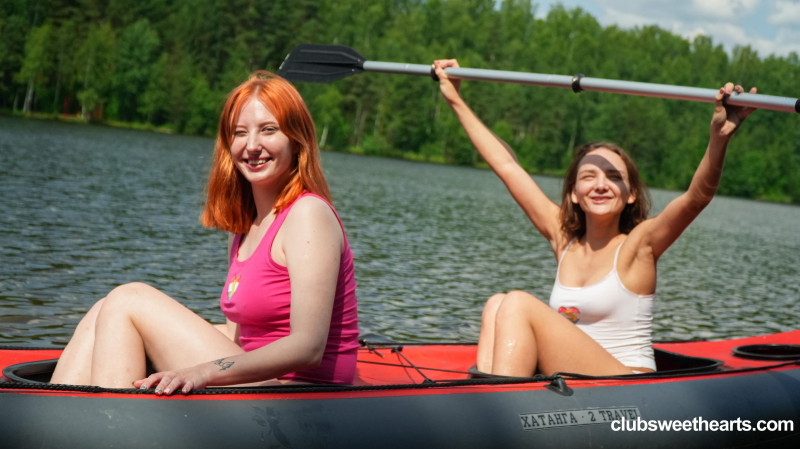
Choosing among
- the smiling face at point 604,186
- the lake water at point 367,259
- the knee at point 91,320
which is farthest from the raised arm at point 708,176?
the lake water at point 367,259

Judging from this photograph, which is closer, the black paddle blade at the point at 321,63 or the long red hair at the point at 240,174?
the long red hair at the point at 240,174

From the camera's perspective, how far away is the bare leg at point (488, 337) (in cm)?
355

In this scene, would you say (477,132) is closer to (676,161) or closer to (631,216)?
(631,216)

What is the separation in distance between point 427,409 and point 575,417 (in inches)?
25.9

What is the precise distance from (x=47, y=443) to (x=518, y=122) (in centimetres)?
5766

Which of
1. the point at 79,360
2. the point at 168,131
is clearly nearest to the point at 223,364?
the point at 79,360

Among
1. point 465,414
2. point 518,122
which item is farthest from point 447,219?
point 518,122

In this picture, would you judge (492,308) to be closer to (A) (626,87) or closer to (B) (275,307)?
(B) (275,307)

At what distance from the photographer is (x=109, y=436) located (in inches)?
96.0

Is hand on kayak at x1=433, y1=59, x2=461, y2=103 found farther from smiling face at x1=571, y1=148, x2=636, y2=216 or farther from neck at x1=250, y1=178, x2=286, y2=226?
neck at x1=250, y1=178, x2=286, y2=226

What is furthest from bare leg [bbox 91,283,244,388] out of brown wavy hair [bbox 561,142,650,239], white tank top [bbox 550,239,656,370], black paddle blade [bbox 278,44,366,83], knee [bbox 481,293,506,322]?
black paddle blade [bbox 278,44,366,83]

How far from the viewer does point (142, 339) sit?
103 inches

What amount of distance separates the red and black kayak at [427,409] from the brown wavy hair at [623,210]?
2.43 feet

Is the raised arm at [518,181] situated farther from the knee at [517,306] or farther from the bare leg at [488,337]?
the knee at [517,306]
